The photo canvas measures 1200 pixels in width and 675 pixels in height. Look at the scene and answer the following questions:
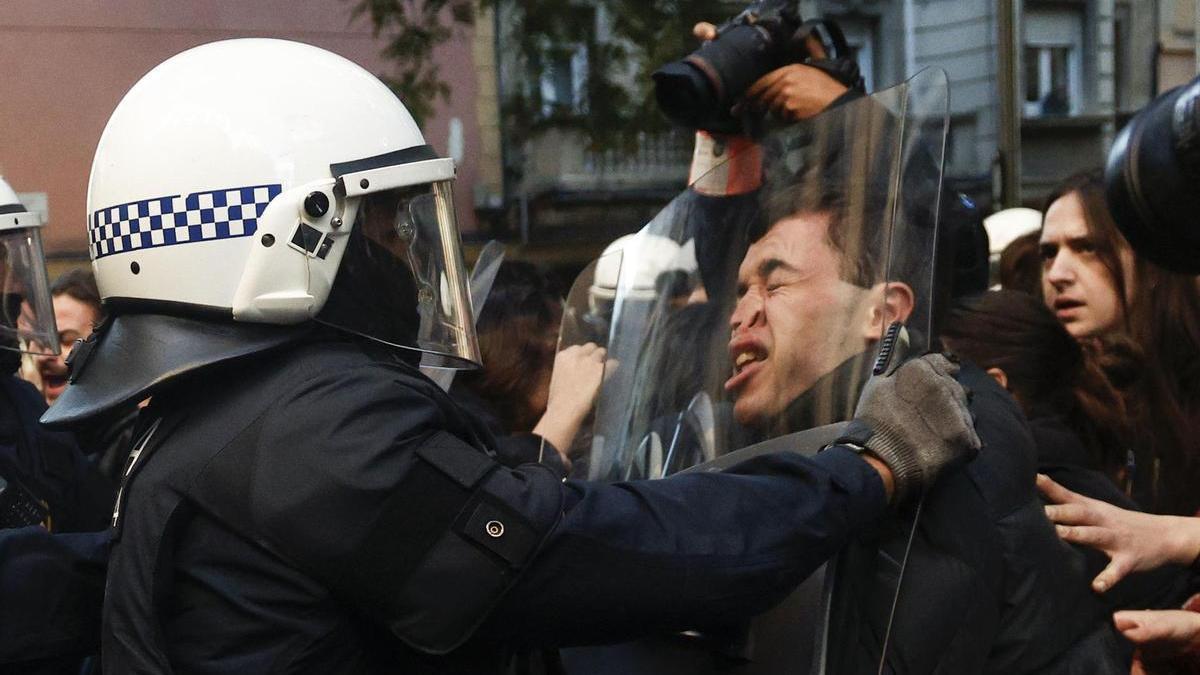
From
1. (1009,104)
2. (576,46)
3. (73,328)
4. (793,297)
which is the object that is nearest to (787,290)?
(793,297)

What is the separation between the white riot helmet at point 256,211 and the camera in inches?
62.5

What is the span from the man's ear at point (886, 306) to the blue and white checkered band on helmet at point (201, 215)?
0.68 meters

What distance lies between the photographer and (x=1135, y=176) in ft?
5.85

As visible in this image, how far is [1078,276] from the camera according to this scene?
307 cm

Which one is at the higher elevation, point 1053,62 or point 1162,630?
point 1053,62

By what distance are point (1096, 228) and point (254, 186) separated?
2083 millimetres

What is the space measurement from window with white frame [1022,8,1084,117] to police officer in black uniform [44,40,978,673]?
10.2 m

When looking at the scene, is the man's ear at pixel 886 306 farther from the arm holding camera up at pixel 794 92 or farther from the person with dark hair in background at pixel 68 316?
the person with dark hair in background at pixel 68 316

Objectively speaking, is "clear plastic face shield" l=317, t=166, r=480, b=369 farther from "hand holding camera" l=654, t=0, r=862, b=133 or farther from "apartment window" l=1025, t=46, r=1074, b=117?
"apartment window" l=1025, t=46, r=1074, b=117

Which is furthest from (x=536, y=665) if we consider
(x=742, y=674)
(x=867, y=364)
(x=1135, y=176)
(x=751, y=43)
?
(x=751, y=43)

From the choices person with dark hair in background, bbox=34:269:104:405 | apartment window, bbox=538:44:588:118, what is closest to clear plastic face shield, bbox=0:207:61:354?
person with dark hair in background, bbox=34:269:104:405

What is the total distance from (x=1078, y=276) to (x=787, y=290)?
1.59m

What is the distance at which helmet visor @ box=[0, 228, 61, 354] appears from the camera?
10.1ft

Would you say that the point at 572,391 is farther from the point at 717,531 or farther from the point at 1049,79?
the point at 1049,79
